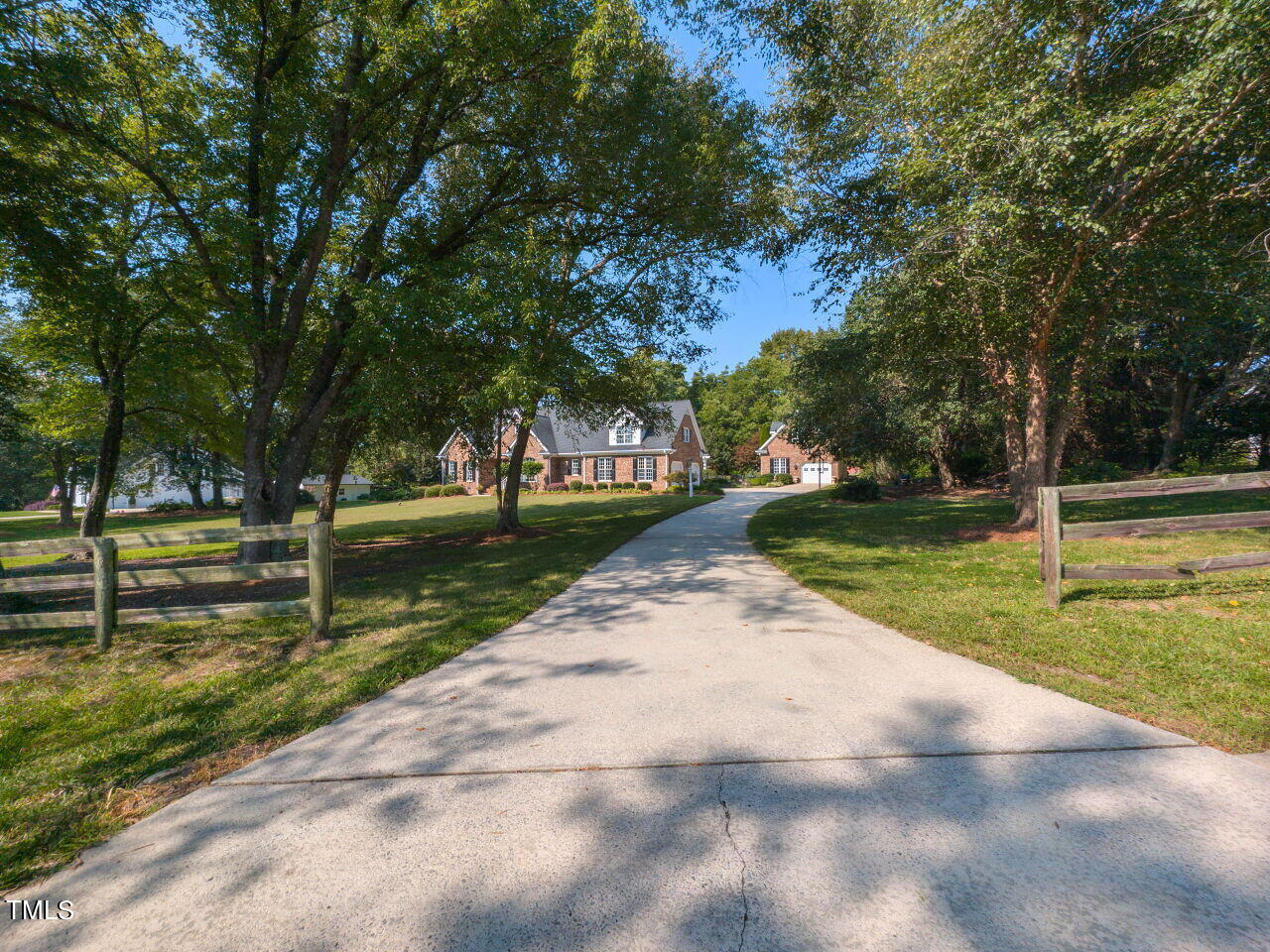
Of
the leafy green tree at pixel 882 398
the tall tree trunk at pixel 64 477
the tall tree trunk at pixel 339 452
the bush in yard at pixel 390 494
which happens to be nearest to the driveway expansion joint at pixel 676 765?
the tall tree trunk at pixel 339 452

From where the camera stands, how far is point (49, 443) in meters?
23.0

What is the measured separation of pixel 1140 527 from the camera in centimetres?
568

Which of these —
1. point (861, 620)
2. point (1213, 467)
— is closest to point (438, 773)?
point (861, 620)

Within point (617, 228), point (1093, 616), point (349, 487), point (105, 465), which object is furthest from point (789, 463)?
point (105, 465)

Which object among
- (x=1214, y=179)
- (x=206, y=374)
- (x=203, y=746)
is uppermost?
(x=1214, y=179)

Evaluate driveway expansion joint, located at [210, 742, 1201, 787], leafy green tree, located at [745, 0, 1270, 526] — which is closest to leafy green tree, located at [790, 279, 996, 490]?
leafy green tree, located at [745, 0, 1270, 526]

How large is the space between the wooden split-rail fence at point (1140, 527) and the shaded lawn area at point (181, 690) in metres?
5.74

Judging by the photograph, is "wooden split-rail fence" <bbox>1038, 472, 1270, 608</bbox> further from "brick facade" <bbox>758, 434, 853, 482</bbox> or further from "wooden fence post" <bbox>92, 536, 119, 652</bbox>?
"brick facade" <bbox>758, 434, 853, 482</bbox>

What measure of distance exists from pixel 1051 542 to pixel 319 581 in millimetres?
7487

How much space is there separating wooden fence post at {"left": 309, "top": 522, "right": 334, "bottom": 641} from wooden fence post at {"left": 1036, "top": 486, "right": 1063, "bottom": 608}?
727 cm

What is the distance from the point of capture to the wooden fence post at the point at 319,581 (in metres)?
5.35

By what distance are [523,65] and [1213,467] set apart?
83.6ft

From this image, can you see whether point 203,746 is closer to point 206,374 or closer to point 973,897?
point 973,897

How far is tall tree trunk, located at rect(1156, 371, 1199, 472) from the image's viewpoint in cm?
2056
